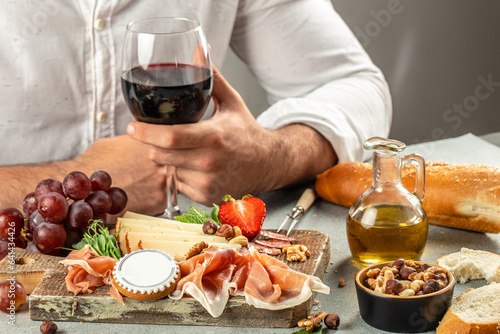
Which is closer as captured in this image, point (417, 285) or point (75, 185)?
point (417, 285)

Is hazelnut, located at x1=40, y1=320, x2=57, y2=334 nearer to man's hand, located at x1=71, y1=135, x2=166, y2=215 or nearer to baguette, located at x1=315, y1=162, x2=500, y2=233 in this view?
man's hand, located at x1=71, y1=135, x2=166, y2=215

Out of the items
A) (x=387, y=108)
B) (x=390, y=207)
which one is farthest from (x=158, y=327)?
(x=387, y=108)

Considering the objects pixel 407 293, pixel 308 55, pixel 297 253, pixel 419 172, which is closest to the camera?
pixel 407 293

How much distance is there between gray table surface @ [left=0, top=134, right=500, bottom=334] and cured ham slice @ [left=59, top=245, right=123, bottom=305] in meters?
0.06

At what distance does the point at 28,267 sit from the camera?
3.72 feet

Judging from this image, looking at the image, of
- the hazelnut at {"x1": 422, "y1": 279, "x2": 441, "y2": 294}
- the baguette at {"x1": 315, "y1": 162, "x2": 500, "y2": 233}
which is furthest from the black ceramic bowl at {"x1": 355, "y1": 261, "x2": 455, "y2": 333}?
the baguette at {"x1": 315, "y1": 162, "x2": 500, "y2": 233}

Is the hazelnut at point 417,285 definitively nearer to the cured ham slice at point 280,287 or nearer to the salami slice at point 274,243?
the cured ham slice at point 280,287

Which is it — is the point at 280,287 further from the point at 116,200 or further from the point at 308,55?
the point at 308,55

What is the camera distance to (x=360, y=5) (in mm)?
3342

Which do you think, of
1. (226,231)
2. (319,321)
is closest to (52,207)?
(226,231)

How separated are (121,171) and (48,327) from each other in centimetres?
58

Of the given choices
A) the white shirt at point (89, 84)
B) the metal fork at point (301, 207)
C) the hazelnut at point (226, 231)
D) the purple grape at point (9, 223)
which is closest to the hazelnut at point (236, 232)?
the hazelnut at point (226, 231)

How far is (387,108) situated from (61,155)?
1.05 meters

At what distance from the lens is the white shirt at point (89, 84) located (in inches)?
67.3
